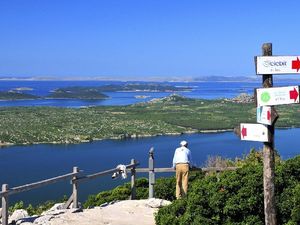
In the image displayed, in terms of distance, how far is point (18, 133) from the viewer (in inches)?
2414

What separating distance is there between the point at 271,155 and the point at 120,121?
6823 cm

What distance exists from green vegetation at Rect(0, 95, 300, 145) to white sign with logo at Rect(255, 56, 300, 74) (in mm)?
52298

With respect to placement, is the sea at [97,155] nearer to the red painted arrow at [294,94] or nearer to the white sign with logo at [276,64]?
the white sign with logo at [276,64]

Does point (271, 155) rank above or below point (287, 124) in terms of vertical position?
above

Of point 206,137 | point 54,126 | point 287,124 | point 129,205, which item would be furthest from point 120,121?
point 129,205

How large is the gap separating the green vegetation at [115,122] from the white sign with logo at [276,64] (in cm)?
5230

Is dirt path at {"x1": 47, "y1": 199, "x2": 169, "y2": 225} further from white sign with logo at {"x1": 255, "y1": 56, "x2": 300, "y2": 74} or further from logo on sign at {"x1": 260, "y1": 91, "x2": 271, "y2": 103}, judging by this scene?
white sign with logo at {"x1": 255, "y1": 56, "x2": 300, "y2": 74}

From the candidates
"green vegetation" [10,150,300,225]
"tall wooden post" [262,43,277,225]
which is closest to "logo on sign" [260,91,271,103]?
"tall wooden post" [262,43,277,225]

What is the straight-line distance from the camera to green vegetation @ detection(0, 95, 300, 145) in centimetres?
6122

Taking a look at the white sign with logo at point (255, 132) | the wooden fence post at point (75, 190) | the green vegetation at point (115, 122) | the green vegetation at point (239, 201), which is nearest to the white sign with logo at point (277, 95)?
the white sign with logo at point (255, 132)

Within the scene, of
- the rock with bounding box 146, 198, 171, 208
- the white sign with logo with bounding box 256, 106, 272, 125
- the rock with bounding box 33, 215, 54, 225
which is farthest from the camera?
the rock with bounding box 146, 198, 171, 208

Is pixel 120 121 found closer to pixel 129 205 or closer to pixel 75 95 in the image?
pixel 129 205

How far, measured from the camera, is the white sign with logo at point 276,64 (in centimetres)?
657

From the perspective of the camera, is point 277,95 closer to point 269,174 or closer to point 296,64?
point 296,64
